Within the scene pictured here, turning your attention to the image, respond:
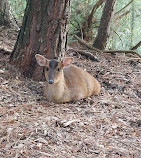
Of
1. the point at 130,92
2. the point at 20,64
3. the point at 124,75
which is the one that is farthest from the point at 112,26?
the point at 20,64

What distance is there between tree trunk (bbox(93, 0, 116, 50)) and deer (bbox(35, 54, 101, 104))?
234cm

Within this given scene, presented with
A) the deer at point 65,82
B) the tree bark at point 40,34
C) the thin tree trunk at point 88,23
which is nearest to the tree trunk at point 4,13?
the tree bark at point 40,34

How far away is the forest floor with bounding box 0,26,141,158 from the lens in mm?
3553

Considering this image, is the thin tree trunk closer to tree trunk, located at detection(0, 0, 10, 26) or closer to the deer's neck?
tree trunk, located at detection(0, 0, 10, 26)

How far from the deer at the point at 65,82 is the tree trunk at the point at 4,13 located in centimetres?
287

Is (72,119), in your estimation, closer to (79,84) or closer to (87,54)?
(79,84)

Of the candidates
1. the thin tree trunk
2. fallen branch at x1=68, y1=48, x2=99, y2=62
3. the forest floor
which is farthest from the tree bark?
the thin tree trunk

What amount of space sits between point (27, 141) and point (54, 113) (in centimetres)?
122

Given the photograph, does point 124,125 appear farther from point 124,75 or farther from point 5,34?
point 5,34

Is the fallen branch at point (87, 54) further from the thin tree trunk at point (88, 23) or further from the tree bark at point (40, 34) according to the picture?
the tree bark at point (40, 34)

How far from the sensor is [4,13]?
26.0ft

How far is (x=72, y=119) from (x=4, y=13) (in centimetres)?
465

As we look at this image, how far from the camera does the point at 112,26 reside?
8.55 m

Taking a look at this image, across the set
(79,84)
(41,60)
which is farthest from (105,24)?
(41,60)
